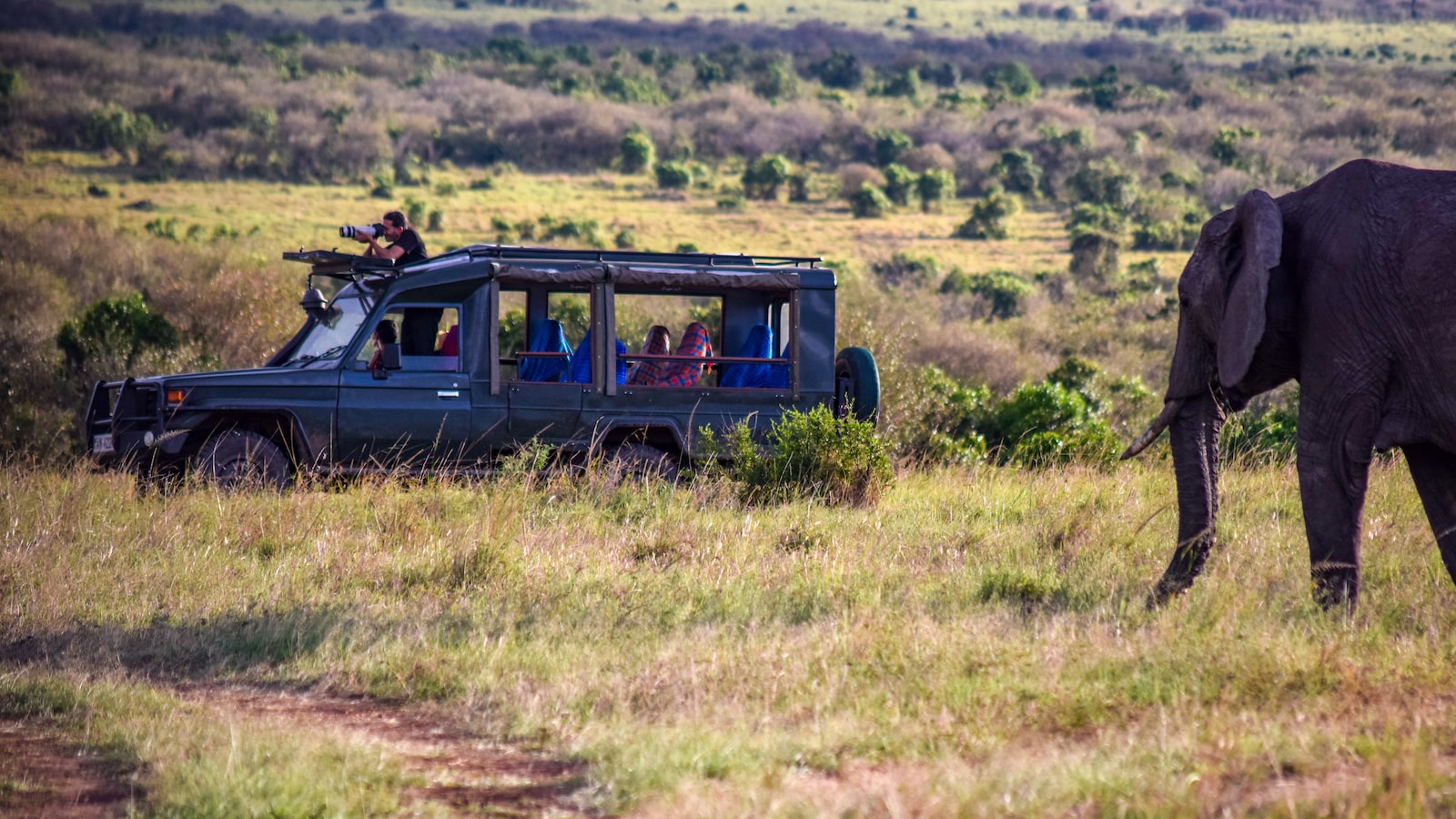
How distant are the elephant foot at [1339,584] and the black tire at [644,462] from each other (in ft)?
16.4

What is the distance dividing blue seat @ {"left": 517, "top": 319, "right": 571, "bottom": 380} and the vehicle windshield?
1.34 meters

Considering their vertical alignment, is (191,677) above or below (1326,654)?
below

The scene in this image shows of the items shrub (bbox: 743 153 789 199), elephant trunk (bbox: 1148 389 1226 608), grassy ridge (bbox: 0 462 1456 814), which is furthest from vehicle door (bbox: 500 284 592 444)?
shrub (bbox: 743 153 789 199)

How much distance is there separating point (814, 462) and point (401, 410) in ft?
10.0

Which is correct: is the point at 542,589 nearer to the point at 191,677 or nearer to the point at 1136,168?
the point at 191,677

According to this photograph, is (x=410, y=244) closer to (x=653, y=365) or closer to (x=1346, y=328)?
(x=653, y=365)

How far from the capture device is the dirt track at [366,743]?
482 centimetres

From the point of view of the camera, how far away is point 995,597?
7285 mm

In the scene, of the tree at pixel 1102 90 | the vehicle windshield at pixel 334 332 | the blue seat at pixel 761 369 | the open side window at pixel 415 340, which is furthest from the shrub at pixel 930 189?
the open side window at pixel 415 340

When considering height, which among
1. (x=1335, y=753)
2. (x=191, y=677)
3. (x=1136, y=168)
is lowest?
(x=191, y=677)

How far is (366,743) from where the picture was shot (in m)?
5.35

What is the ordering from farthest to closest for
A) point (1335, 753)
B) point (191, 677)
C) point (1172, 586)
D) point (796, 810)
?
point (1172, 586), point (191, 677), point (1335, 753), point (796, 810)

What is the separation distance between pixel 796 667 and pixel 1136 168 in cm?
5115

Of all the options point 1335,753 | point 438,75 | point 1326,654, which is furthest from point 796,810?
point 438,75
